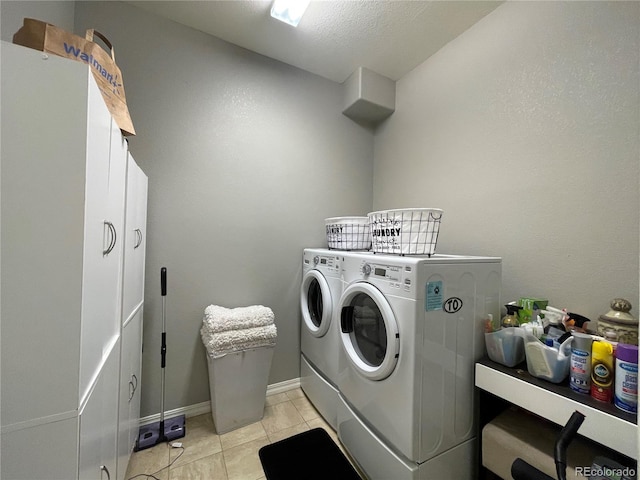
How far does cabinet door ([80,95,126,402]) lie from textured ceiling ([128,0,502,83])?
55.5 inches

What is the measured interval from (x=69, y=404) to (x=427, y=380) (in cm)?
126

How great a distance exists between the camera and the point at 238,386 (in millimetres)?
1709

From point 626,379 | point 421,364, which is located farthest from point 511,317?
point 421,364

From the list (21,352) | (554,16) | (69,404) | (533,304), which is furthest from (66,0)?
(533,304)

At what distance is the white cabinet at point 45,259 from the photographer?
22.7 inches

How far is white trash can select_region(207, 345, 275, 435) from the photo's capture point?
5.45ft

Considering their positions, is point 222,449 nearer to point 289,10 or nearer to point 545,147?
point 545,147

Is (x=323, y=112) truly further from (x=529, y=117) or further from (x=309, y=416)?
(x=309, y=416)

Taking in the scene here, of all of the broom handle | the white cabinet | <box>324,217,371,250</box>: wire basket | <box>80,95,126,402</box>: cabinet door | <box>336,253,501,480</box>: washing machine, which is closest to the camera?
the white cabinet

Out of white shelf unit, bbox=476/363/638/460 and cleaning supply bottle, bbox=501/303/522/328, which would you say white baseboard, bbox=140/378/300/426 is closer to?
white shelf unit, bbox=476/363/638/460

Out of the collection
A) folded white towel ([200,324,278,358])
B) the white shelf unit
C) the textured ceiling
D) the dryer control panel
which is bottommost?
folded white towel ([200,324,278,358])

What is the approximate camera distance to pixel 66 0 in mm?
1411

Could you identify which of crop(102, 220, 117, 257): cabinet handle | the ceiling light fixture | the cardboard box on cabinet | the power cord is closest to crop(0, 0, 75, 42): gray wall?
the cardboard box on cabinet

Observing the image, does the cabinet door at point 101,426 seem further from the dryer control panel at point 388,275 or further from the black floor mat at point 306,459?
the dryer control panel at point 388,275
